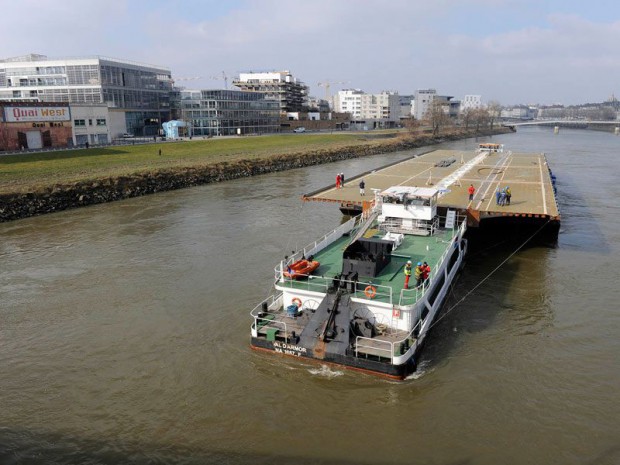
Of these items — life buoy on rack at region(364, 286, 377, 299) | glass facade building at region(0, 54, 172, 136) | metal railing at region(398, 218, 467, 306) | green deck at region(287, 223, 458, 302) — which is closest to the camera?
metal railing at region(398, 218, 467, 306)

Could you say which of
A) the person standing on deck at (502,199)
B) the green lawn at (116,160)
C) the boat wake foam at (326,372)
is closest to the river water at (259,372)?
the boat wake foam at (326,372)

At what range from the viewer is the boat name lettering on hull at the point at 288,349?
57.2 ft

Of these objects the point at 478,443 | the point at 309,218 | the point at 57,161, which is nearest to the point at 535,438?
the point at 478,443

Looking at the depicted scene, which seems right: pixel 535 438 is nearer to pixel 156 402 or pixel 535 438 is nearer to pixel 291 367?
pixel 291 367

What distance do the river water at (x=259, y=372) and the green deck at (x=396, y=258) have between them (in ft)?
8.51

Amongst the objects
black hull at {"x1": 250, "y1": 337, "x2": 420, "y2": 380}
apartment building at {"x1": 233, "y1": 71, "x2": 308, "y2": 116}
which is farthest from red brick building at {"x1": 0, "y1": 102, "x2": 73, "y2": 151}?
apartment building at {"x1": 233, "y1": 71, "x2": 308, "y2": 116}

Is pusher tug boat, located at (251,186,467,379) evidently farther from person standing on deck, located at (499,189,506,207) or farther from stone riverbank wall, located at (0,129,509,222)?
stone riverbank wall, located at (0,129,509,222)

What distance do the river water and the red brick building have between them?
133ft

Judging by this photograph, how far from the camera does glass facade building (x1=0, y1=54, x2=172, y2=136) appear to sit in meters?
100

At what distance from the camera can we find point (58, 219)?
4091cm

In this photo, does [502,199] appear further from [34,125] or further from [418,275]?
[34,125]

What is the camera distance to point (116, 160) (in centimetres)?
6312

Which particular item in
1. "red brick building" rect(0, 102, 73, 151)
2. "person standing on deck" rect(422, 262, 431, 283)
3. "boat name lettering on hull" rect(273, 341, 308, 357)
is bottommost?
"boat name lettering on hull" rect(273, 341, 308, 357)

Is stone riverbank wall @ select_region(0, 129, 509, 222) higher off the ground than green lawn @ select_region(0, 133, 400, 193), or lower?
lower
